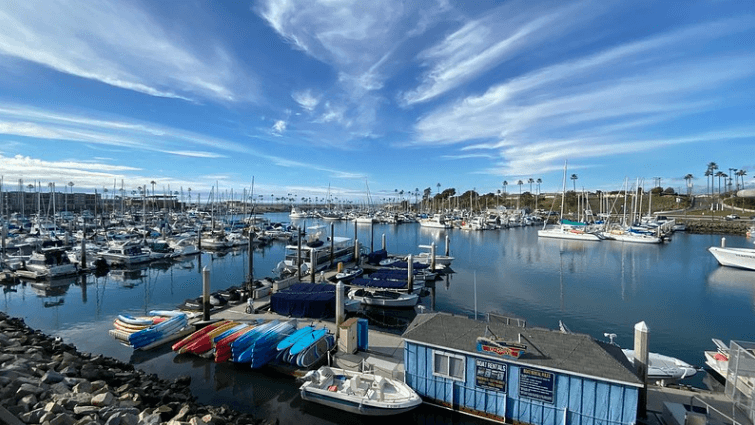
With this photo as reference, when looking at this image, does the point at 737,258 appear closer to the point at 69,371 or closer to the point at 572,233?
the point at 572,233

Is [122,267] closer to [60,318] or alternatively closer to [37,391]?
[60,318]

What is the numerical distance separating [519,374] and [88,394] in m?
14.1

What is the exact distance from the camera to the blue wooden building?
10461mm

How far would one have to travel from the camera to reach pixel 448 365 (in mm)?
12461

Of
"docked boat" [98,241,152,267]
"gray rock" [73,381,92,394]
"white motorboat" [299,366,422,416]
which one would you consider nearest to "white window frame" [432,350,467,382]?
"white motorboat" [299,366,422,416]

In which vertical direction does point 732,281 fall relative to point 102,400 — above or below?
below

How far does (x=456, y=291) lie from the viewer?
35.8m

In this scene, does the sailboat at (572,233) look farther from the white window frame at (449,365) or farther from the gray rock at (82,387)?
the gray rock at (82,387)

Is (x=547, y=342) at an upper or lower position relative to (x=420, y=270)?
upper

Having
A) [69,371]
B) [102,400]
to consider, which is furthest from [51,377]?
[102,400]

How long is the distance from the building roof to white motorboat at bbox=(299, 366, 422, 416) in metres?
1.97

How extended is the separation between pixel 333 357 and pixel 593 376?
10016 millimetres

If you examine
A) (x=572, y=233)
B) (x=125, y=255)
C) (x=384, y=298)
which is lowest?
(x=384, y=298)

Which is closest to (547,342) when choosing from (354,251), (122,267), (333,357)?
(333,357)
